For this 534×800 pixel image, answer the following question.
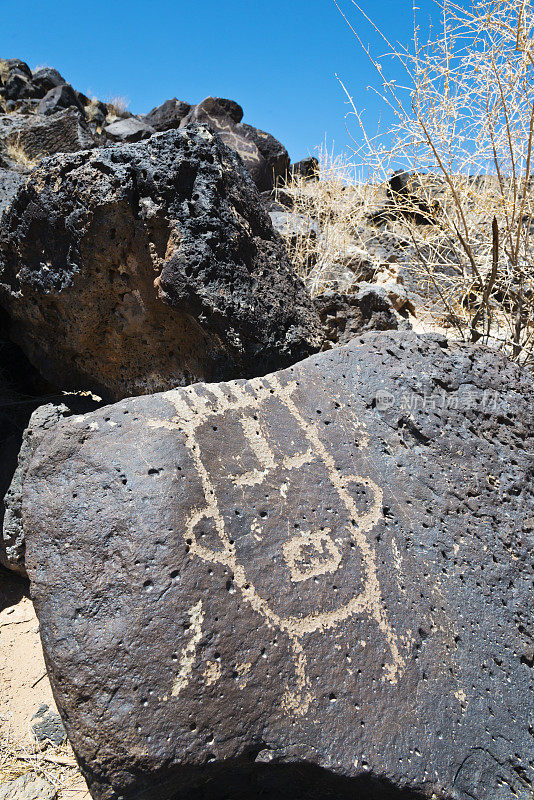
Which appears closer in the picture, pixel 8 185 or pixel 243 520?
pixel 243 520

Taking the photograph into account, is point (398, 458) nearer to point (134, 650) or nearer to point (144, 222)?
point (134, 650)

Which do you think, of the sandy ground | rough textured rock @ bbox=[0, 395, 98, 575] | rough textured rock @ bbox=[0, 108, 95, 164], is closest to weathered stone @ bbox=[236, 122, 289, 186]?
rough textured rock @ bbox=[0, 108, 95, 164]

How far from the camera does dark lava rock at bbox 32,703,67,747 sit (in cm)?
164

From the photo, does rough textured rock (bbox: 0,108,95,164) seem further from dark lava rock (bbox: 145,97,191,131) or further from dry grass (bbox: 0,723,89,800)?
dry grass (bbox: 0,723,89,800)

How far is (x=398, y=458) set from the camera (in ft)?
5.41

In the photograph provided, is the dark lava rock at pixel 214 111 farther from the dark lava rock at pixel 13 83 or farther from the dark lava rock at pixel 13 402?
the dark lava rock at pixel 13 402

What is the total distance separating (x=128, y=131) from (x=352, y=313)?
29.2 ft

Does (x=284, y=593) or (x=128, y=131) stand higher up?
(x=128, y=131)

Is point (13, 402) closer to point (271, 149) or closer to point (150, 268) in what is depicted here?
point (150, 268)

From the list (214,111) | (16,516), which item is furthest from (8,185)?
(214,111)

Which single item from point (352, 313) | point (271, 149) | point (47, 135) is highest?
point (271, 149)

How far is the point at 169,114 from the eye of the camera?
36.6ft

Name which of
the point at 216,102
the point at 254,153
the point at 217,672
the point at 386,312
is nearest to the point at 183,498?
the point at 217,672

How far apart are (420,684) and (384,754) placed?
18 cm
